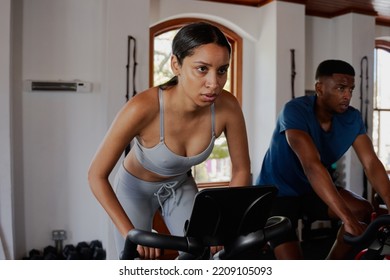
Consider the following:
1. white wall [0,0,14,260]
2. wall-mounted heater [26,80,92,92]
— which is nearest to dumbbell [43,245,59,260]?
white wall [0,0,14,260]

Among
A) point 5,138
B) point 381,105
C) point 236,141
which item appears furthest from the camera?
point 381,105

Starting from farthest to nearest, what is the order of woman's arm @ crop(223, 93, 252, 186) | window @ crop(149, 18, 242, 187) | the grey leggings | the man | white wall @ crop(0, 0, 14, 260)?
window @ crop(149, 18, 242, 187) → white wall @ crop(0, 0, 14, 260) → the man → the grey leggings → woman's arm @ crop(223, 93, 252, 186)

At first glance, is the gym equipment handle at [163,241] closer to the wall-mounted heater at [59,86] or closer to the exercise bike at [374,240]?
the exercise bike at [374,240]

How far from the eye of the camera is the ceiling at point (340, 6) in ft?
9.78

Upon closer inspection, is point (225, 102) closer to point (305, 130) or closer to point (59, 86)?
point (305, 130)

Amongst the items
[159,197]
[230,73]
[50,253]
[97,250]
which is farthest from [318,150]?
[230,73]

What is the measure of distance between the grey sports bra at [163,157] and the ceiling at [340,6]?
2.05 meters

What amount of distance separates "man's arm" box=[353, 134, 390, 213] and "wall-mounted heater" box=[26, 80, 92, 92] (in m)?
1.60

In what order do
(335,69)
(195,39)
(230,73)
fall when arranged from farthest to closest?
1. (230,73)
2. (335,69)
3. (195,39)

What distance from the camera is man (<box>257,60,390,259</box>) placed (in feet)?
4.26

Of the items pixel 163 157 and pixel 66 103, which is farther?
pixel 66 103

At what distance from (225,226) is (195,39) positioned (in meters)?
0.37

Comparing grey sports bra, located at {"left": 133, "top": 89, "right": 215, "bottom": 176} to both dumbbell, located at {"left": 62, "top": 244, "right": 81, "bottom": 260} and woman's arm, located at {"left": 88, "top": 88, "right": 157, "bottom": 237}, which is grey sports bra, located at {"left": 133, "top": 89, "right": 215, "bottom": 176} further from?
dumbbell, located at {"left": 62, "top": 244, "right": 81, "bottom": 260}

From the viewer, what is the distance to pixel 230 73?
3098 mm
